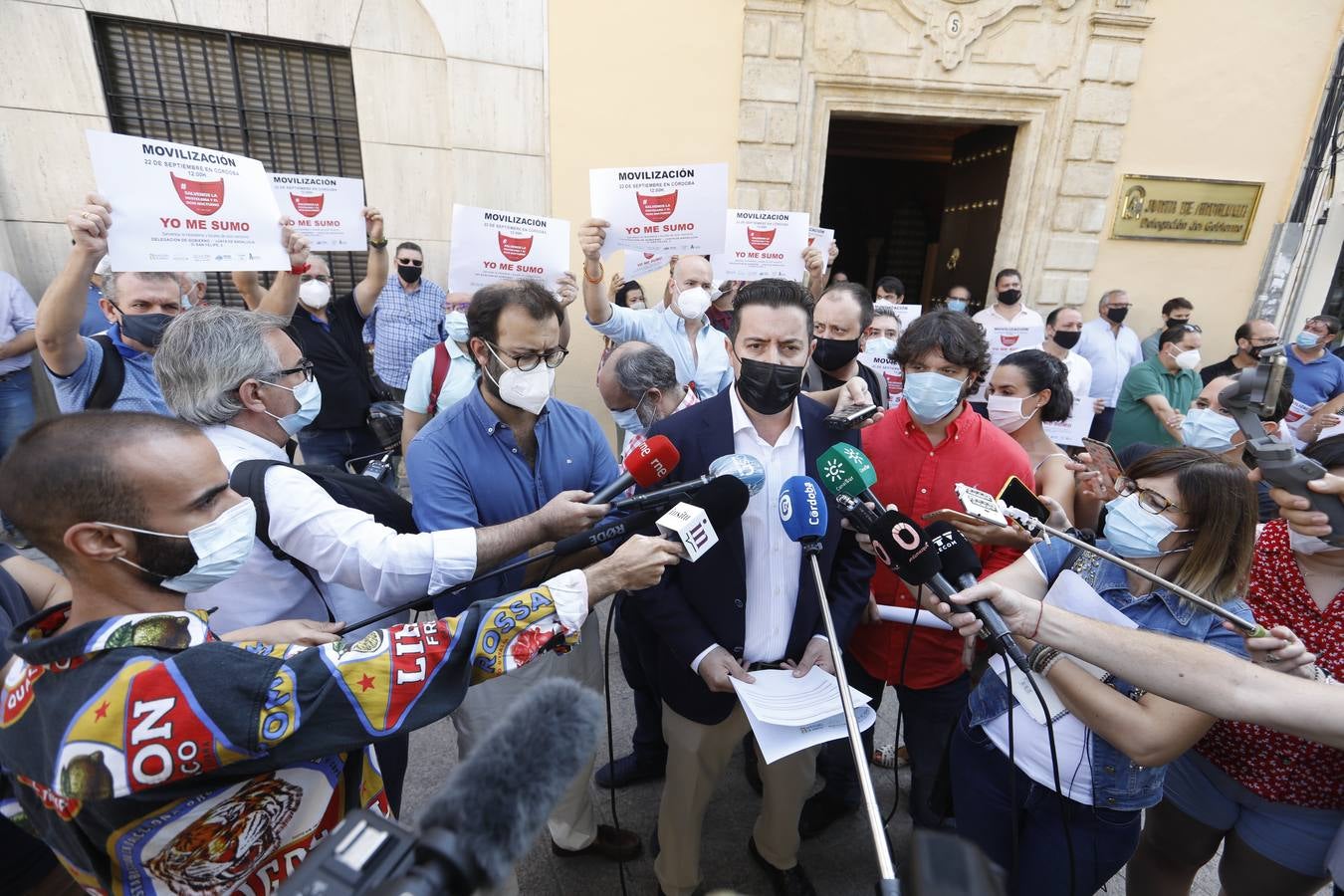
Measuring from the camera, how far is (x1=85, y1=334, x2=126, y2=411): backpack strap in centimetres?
271

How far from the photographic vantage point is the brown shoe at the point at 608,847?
236 cm

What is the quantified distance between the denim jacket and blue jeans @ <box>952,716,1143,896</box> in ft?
0.24

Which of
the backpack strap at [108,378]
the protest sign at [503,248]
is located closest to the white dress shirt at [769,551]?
the protest sign at [503,248]

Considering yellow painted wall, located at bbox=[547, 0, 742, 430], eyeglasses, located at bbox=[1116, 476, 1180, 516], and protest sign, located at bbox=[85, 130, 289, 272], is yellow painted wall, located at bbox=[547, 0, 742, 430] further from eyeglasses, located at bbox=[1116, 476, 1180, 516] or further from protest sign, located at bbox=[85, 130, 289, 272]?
eyeglasses, located at bbox=[1116, 476, 1180, 516]

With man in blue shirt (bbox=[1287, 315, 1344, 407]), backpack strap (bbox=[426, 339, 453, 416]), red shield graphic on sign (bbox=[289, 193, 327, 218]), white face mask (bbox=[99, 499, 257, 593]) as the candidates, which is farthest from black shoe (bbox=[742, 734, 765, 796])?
man in blue shirt (bbox=[1287, 315, 1344, 407])

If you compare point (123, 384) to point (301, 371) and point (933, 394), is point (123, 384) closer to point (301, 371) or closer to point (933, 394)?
point (301, 371)

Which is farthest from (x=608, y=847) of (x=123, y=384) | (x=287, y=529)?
(x=123, y=384)

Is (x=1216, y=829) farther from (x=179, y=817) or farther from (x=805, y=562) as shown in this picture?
(x=179, y=817)

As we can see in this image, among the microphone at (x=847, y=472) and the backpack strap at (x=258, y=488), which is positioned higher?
the microphone at (x=847, y=472)

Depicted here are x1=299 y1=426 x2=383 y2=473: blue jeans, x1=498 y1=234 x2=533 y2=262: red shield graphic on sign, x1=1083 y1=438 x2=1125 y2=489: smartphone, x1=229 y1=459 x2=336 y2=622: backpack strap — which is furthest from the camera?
x1=299 y1=426 x2=383 y2=473: blue jeans

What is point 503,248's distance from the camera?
3465 millimetres

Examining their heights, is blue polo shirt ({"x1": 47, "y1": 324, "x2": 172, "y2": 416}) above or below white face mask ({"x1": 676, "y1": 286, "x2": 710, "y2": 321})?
below

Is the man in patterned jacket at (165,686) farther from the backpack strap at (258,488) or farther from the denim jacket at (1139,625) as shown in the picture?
the denim jacket at (1139,625)

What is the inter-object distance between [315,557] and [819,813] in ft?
7.35
